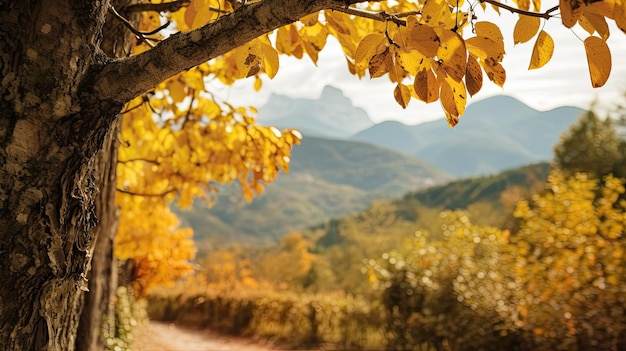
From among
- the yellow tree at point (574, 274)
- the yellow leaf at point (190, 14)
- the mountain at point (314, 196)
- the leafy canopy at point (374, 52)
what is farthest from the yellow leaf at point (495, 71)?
the mountain at point (314, 196)

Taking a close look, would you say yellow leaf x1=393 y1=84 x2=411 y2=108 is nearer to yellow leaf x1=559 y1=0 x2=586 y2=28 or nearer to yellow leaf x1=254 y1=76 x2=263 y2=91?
yellow leaf x1=559 y1=0 x2=586 y2=28

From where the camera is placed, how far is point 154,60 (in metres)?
0.99

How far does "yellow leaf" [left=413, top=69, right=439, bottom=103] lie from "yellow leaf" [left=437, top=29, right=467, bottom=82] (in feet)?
0.19

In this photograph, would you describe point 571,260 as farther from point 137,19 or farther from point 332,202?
point 332,202

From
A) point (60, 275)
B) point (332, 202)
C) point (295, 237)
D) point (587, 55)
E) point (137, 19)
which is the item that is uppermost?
point (332, 202)

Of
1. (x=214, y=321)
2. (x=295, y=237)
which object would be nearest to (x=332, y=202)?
(x=295, y=237)

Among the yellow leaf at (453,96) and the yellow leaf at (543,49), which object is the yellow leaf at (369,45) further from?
the yellow leaf at (543,49)

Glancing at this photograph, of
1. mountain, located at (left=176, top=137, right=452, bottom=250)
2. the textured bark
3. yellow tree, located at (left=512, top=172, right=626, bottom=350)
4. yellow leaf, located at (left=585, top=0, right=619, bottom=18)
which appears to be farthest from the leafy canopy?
mountain, located at (left=176, top=137, right=452, bottom=250)

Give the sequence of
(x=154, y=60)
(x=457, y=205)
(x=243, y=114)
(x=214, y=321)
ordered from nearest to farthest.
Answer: (x=154, y=60) < (x=243, y=114) < (x=214, y=321) < (x=457, y=205)

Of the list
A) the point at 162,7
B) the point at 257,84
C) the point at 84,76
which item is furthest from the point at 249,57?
the point at 257,84

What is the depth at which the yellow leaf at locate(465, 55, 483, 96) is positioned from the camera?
848 millimetres

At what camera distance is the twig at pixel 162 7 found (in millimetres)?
1544

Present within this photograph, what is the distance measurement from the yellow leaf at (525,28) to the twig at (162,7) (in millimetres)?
1066

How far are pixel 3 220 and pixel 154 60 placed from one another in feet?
1.57
